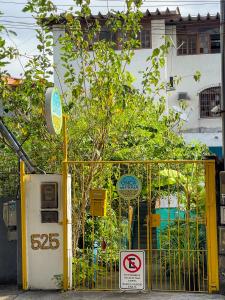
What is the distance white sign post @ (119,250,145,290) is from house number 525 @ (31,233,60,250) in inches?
39.1

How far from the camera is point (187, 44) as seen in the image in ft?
90.6

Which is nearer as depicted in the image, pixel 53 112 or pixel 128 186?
pixel 53 112

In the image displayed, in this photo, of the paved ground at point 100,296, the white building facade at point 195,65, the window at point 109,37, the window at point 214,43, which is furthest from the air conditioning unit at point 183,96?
the paved ground at point 100,296

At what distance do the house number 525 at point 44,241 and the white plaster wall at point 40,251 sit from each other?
0.14ft

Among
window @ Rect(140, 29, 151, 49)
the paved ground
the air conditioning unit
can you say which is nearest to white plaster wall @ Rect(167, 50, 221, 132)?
the air conditioning unit

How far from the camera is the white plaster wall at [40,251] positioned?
7676 millimetres

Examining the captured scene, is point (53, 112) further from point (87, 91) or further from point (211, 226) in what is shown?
point (211, 226)

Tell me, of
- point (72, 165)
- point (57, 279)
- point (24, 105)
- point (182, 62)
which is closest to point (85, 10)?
point (24, 105)

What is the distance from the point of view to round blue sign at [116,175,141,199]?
7.56 meters

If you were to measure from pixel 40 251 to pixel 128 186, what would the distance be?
1590 millimetres

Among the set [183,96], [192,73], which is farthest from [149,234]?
[192,73]

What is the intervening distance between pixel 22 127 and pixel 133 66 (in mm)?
18034

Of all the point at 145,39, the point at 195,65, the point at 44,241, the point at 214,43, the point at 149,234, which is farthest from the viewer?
the point at 195,65

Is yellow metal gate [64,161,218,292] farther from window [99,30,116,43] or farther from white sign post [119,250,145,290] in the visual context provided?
window [99,30,116,43]
